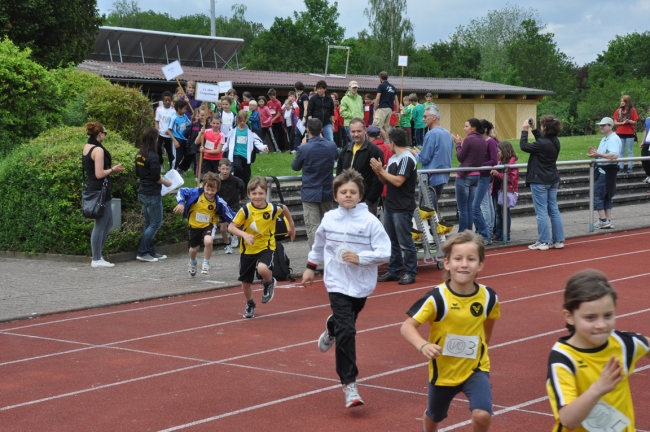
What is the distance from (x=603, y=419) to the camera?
12.6 ft

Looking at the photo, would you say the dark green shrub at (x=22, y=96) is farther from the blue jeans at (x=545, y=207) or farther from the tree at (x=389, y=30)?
the tree at (x=389, y=30)

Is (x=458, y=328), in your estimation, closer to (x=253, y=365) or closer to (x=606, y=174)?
(x=253, y=365)

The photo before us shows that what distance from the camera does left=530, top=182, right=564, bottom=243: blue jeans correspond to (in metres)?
15.2

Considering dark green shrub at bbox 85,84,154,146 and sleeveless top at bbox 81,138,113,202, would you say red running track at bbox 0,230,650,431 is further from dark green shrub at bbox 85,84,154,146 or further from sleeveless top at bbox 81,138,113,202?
dark green shrub at bbox 85,84,154,146

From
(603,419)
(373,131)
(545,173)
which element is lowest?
(603,419)

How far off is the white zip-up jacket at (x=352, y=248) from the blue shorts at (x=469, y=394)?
1.75 m

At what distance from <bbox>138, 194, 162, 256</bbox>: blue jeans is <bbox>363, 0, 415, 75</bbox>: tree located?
76447 mm

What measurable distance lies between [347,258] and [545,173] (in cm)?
904

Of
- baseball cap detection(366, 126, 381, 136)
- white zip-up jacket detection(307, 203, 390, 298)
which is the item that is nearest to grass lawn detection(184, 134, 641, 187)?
baseball cap detection(366, 126, 381, 136)

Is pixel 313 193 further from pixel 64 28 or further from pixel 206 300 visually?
pixel 64 28

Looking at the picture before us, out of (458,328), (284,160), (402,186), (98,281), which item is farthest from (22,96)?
(458,328)

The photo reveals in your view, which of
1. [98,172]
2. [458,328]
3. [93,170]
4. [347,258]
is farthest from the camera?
[93,170]

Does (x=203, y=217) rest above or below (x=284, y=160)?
below

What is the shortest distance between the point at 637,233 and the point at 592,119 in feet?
137
